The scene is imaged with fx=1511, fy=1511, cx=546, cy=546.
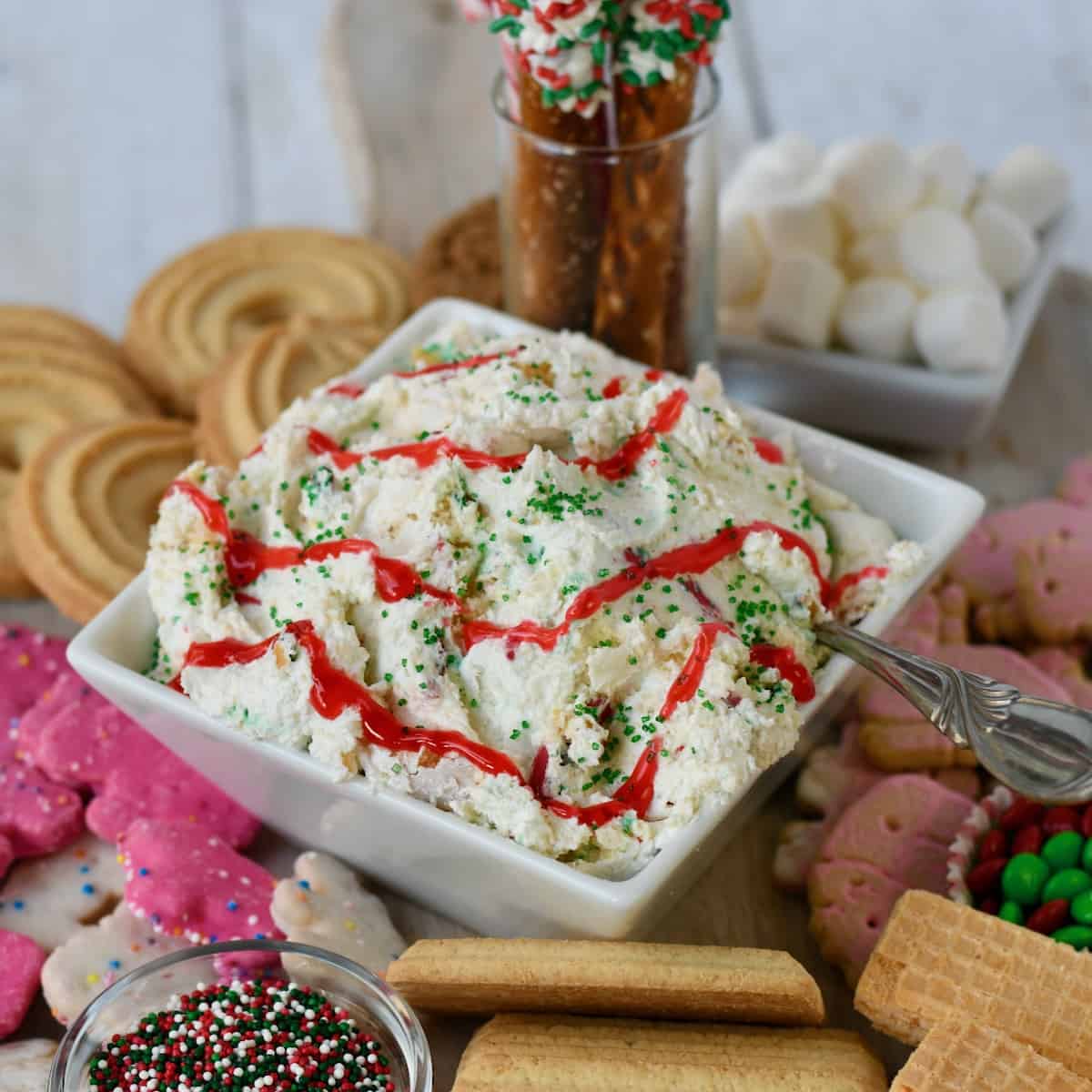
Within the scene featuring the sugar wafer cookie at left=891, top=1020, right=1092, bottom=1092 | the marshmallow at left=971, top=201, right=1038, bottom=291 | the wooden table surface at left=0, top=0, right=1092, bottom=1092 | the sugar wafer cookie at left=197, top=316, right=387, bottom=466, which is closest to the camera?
the sugar wafer cookie at left=891, top=1020, right=1092, bottom=1092

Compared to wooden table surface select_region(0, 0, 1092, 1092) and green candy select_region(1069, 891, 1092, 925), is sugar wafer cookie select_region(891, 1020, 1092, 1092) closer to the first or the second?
green candy select_region(1069, 891, 1092, 925)

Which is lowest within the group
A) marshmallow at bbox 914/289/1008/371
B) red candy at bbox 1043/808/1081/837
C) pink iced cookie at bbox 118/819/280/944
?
pink iced cookie at bbox 118/819/280/944

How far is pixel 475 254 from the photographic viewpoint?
3.18m

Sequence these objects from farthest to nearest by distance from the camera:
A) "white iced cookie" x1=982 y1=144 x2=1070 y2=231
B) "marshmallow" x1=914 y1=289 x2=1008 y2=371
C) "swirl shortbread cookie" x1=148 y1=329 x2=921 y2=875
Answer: "white iced cookie" x1=982 y1=144 x2=1070 y2=231
"marshmallow" x1=914 y1=289 x2=1008 y2=371
"swirl shortbread cookie" x1=148 y1=329 x2=921 y2=875

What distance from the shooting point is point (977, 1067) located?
72.6 inches

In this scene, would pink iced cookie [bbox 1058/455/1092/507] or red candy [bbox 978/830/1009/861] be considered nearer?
red candy [bbox 978/830/1009/861]

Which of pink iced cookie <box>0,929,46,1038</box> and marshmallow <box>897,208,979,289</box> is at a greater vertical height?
marshmallow <box>897,208,979,289</box>

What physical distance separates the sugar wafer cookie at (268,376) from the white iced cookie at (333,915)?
2.55 feet

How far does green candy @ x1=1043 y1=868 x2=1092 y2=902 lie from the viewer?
2113mm

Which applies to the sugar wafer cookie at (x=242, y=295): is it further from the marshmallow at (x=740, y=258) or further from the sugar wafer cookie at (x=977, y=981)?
the sugar wafer cookie at (x=977, y=981)

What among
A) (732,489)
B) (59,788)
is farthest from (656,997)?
(59,788)

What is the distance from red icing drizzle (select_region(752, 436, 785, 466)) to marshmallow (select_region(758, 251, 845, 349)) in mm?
673

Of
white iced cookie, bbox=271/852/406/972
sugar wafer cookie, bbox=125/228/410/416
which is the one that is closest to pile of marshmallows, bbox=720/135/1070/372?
sugar wafer cookie, bbox=125/228/410/416

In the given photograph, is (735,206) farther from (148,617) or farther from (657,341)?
(148,617)
